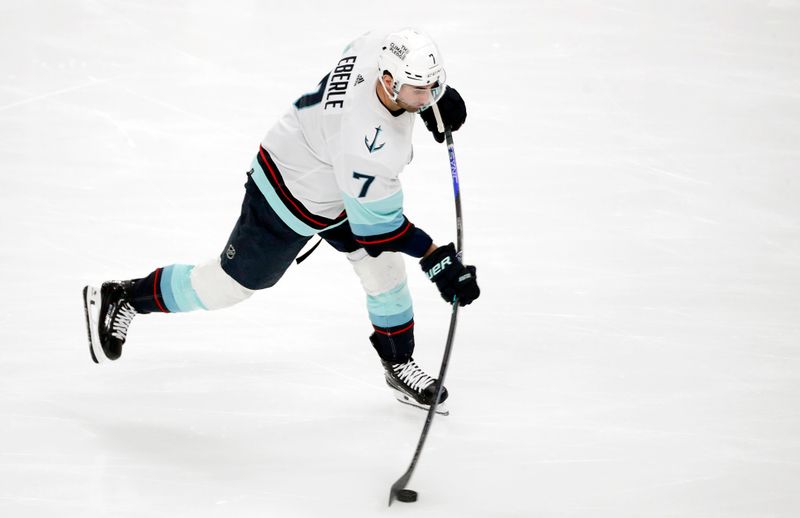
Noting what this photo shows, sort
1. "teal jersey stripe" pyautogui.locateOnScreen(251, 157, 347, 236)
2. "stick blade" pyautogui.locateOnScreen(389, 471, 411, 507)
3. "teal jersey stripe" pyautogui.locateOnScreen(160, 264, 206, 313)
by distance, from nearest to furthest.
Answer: "stick blade" pyautogui.locateOnScreen(389, 471, 411, 507) < "teal jersey stripe" pyautogui.locateOnScreen(251, 157, 347, 236) < "teal jersey stripe" pyautogui.locateOnScreen(160, 264, 206, 313)

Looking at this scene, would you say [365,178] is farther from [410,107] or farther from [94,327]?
[94,327]

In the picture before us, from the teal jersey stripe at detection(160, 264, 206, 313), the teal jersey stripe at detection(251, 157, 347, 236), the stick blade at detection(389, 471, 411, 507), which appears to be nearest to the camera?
the stick blade at detection(389, 471, 411, 507)

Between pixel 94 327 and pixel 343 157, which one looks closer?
pixel 343 157

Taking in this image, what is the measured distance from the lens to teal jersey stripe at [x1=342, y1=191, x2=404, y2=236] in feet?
9.07

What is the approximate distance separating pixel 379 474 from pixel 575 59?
376 centimetres

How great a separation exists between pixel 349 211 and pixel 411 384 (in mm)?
776

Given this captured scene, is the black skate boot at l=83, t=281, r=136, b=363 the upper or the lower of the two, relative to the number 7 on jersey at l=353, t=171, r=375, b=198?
lower

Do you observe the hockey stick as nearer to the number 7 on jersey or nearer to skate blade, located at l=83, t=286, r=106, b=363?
the number 7 on jersey

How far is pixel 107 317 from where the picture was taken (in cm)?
331

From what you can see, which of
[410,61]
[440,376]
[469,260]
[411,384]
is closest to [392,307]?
[411,384]

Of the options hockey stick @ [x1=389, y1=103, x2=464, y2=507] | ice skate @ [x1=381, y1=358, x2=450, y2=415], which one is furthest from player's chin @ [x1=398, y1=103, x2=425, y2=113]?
ice skate @ [x1=381, y1=358, x2=450, y2=415]

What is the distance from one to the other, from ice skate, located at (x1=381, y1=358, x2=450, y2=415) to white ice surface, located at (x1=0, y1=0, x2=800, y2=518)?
61 millimetres

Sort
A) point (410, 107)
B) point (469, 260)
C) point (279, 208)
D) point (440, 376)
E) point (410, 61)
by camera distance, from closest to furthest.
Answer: point (410, 61)
point (410, 107)
point (440, 376)
point (279, 208)
point (469, 260)

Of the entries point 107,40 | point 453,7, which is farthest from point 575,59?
point 107,40
